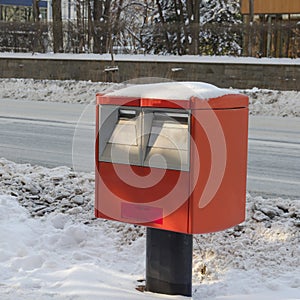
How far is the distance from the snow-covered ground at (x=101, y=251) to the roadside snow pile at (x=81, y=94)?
9902 millimetres

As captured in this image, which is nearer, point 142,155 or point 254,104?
point 142,155

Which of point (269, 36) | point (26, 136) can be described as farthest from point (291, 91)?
point (26, 136)

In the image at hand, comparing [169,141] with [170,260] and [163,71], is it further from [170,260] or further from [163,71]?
[163,71]

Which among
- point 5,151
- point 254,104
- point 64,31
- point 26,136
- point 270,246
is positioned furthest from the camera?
point 64,31

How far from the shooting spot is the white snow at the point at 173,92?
11.9 ft

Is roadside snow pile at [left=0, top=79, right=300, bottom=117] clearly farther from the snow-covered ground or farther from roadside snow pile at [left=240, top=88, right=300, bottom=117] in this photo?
the snow-covered ground

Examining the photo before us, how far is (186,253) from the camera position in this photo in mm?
3818

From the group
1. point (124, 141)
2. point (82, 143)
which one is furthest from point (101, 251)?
point (82, 143)

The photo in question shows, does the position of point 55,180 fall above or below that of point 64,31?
below

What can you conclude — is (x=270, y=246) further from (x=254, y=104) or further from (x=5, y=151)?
(x=254, y=104)

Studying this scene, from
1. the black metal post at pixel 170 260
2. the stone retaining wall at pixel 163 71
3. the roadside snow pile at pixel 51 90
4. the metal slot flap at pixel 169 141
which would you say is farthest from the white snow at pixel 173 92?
the roadside snow pile at pixel 51 90

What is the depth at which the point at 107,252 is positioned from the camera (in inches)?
188

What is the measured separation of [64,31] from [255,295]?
71.3 ft

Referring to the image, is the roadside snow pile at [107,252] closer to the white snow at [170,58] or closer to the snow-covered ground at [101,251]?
the snow-covered ground at [101,251]
